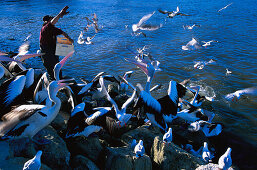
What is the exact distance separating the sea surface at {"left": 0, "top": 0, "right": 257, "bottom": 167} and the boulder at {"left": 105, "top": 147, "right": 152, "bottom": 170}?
2725 mm

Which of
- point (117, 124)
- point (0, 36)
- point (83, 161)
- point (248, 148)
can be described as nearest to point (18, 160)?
point (83, 161)

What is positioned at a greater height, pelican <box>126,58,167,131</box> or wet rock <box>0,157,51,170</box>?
wet rock <box>0,157,51,170</box>

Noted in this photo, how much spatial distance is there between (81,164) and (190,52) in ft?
28.7

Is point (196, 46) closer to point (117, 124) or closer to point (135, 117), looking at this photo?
point (135, 117)

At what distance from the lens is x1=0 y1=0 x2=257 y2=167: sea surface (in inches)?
239

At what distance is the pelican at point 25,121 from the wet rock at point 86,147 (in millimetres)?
658

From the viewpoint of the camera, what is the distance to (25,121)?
318 centimetres

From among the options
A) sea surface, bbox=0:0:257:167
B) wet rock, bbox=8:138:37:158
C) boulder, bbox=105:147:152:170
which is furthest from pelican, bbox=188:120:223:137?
wet rock, bbox=8:138:37:158

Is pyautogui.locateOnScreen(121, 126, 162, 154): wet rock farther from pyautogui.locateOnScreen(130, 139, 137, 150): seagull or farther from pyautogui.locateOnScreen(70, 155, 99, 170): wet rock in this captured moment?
pyautogui.locateOnScreen(70, 155, 99, 170): wet rock

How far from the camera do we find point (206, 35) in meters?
12.5

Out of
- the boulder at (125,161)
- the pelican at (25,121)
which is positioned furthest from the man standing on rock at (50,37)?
the boulder at (125,161)

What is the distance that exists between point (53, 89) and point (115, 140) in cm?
169

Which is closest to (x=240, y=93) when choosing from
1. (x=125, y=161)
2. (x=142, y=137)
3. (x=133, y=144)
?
(x=142, y=137)

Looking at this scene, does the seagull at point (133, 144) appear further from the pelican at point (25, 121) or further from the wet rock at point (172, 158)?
the pelican at point (25, 121)
